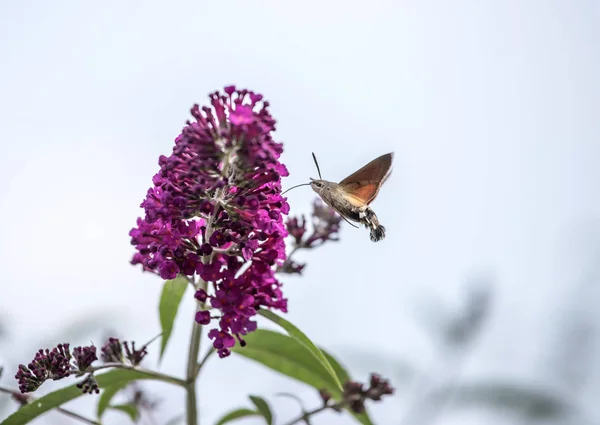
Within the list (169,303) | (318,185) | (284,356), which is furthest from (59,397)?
(318,185)

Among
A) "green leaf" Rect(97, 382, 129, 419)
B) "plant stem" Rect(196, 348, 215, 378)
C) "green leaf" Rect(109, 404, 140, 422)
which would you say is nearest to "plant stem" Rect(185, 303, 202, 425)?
"plant stem" Rect(196, 348, 215, 378)

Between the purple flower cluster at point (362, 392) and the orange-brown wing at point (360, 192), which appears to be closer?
the purple flower cluster at point (362, 392)

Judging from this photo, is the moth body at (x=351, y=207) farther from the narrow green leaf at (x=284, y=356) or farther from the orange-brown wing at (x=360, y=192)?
the narrow green leaf at (x=284, y=356)

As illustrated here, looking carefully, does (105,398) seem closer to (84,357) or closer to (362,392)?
(84,357)

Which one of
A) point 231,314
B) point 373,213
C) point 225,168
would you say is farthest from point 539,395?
point 225,168

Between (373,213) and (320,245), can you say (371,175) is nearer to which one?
(373,213)

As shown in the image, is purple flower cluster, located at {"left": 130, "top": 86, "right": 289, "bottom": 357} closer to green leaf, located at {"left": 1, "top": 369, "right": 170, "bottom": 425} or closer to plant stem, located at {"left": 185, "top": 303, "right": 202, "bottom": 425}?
plant stem, located at {"left": 185, "top": 303, "right": 202, "bottom": 425}

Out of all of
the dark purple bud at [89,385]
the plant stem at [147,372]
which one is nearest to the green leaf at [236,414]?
the plant stem at [147,372]
